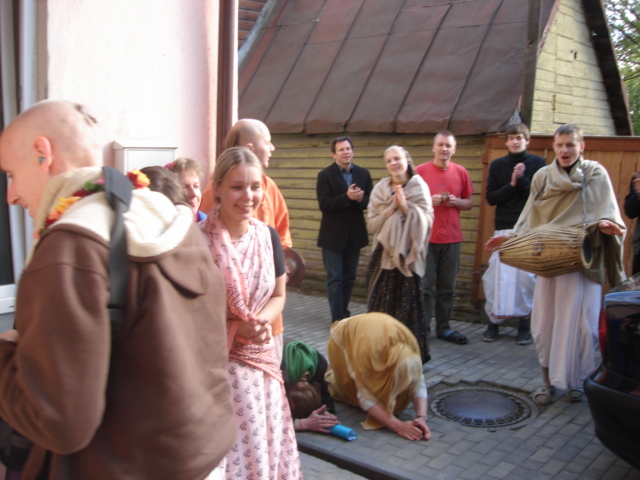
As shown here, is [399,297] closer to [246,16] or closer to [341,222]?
[341,222]

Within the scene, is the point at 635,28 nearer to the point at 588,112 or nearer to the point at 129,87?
the point at 588,112

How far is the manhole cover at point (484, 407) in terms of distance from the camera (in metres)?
4.60

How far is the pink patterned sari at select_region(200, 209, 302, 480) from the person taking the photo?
2.58 m

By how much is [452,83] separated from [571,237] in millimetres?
3898

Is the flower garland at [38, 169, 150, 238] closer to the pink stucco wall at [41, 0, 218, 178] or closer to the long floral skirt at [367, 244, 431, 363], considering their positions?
the pink stucco wall at [41, 0, 218, 178]

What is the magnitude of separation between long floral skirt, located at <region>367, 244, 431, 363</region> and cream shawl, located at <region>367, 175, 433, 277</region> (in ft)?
0.29

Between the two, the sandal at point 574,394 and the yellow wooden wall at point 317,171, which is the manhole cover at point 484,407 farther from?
the yellow wooden wall at point 317,171

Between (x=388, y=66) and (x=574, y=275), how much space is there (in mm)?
4888

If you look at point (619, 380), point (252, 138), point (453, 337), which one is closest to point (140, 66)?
point (252, 138)

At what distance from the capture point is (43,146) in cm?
160

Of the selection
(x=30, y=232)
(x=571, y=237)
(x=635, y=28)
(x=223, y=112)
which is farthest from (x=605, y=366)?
(x=635, y=28)

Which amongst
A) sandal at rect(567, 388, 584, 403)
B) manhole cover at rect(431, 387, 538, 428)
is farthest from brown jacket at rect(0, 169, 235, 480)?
sandal at rect(567, 388, 584, 403)

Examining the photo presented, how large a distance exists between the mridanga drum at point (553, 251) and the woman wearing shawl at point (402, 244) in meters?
1.00

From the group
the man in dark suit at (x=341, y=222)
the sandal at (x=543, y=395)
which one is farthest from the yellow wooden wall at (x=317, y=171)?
the sandal at (x=543, y=395)
